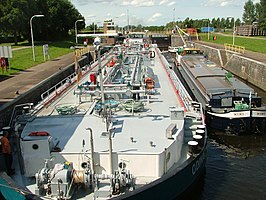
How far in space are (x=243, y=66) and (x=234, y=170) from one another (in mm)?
26232

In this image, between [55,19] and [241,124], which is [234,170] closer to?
[241,124]

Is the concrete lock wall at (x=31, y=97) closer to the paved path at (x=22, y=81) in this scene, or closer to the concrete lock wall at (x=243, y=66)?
the paved path at (x=22, y=81)

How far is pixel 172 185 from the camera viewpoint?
33.0ft

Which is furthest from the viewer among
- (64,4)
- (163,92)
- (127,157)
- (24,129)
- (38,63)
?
(64,4)

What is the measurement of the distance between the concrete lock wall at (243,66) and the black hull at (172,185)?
23952 mm

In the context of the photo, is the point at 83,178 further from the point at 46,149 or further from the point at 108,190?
the point at 46,149

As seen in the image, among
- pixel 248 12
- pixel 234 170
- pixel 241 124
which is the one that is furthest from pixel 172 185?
pixel 248 12

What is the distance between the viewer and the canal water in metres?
13.3

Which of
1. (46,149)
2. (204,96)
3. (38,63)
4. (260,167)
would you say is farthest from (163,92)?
(38,63)

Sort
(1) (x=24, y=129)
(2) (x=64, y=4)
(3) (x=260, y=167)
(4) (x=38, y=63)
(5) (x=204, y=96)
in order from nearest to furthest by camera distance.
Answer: (1) (x=24, y=129) → (3) (x=260, y=167) → (5) (x=204, y=96) → (4) (x=38, y=63) → (2) (x=64, y=4)

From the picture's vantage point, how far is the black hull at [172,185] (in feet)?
29.5

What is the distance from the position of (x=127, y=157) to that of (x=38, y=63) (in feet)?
97.4

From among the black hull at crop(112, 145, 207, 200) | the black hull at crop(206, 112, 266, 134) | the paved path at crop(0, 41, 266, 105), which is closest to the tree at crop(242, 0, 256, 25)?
the paved path at crop(0, 41, 266, 105)

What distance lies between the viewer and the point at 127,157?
9.95 metres
